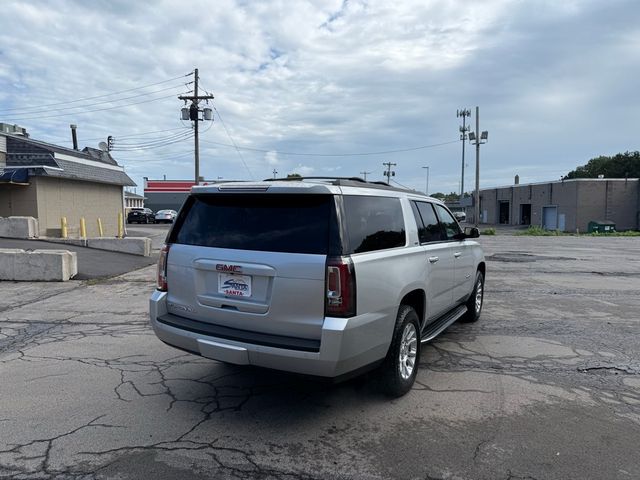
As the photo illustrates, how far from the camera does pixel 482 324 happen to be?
700cm

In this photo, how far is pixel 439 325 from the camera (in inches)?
205

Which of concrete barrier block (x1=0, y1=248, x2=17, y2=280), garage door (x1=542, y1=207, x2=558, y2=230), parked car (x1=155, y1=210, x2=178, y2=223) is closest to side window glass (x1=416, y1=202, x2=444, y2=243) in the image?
concrete barrier block (x1=0, y1=248, x2=17, y2=280)

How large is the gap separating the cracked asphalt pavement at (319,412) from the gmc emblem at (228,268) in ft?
2.97

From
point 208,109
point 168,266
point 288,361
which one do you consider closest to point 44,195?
point 208,109

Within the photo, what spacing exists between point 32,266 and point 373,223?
31.5ft

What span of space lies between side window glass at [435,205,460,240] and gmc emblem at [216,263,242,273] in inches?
115

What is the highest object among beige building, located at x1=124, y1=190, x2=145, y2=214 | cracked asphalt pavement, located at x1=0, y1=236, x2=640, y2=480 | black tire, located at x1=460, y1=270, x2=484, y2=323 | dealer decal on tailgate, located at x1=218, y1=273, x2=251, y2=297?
beige building, located at x1=124, y1=190, x2=145, y2=214

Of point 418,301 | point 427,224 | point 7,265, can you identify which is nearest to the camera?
point 418,301

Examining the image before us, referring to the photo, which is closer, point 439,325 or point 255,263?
point 255,263

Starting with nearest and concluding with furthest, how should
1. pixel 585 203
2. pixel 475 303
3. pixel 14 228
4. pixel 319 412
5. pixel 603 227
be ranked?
pixel 319 412 < pixel 475 303 < pixel 14 228 < pixel 603 227 < pixel 585 203

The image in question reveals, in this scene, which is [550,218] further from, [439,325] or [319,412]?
[319,412]

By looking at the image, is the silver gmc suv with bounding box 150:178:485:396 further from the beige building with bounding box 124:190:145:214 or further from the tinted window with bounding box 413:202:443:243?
the beige building with bounding box 124:190:145:214

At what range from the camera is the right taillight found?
3.40m

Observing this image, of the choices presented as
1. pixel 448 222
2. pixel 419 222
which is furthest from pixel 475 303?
pixel 419 222
